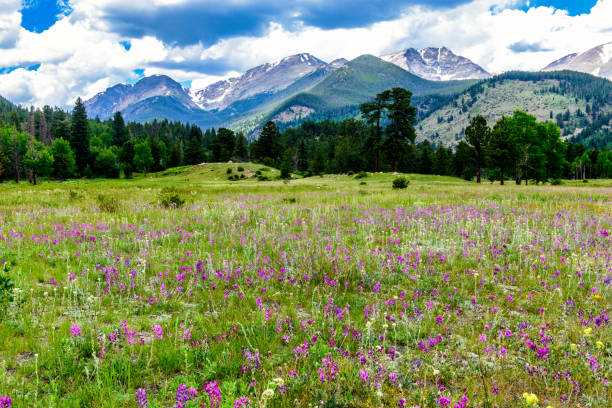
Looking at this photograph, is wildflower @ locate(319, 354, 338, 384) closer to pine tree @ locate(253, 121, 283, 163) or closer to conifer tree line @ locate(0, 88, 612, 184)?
conifer tree line @ locate(0, 88, 612, 184)

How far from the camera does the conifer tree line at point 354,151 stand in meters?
55.9

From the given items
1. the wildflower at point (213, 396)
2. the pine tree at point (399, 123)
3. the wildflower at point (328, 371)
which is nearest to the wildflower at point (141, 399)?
the wildflower at point (213, 396)

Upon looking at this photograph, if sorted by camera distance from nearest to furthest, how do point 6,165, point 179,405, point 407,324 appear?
point 179,405 < point 407,324 < point 6,165

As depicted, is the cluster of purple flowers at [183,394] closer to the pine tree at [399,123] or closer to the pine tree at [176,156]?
the pine tree at [399,123]

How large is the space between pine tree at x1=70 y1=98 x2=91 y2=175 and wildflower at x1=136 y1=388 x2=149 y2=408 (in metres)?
129

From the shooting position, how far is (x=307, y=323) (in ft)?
13.4

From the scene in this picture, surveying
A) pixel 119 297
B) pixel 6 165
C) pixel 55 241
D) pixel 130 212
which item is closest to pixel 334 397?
pixel 119 297

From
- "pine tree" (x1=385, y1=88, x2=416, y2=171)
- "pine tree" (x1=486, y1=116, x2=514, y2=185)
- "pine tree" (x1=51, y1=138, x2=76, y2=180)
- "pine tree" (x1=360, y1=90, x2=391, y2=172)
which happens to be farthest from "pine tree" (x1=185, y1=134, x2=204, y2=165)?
"pine tree" (x1=486, y1=116, x2=514, y2=185)

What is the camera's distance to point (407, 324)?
407 cm

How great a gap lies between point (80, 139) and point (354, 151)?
92550 mm

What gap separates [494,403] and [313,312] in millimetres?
2225

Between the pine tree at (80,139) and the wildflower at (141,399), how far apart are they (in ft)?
424

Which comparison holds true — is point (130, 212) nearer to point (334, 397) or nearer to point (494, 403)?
point (334, 397)

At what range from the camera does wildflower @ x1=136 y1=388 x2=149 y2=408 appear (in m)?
2.66
